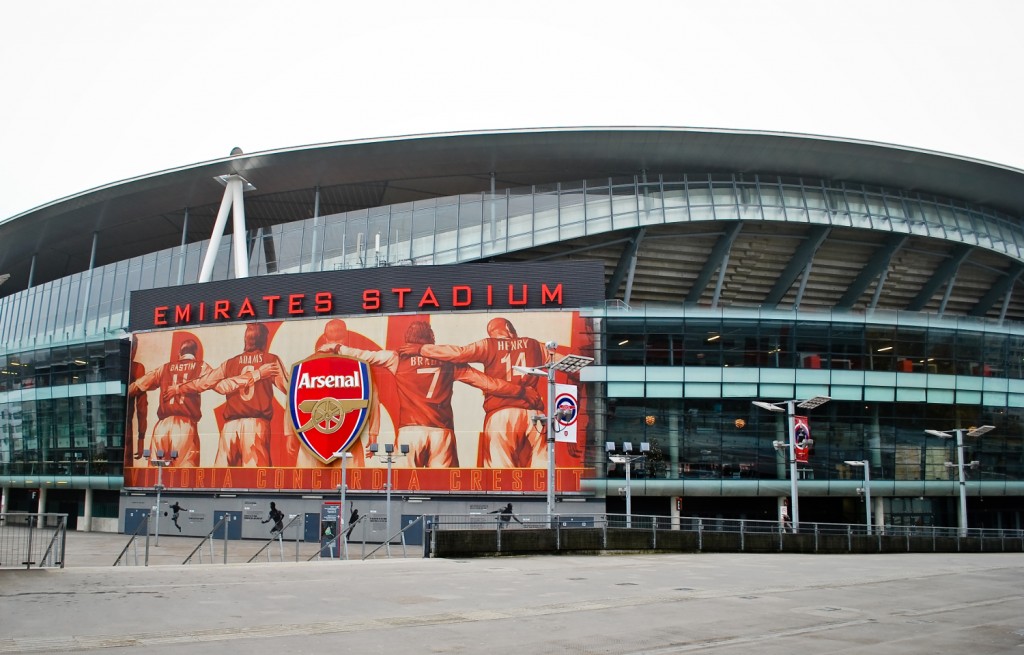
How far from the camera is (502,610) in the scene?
639 inches

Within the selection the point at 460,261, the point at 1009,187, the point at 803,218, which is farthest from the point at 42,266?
the point at 1009,187

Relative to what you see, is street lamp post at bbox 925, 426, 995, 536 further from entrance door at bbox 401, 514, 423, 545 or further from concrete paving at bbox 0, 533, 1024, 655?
entrance door at bbox 401, 514, 423, 545

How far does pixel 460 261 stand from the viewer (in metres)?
54.3

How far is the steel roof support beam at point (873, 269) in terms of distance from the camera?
57781 mm

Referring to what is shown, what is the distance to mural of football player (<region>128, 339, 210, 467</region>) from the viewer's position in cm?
5362

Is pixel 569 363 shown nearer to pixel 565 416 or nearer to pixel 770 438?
pixel 565 416

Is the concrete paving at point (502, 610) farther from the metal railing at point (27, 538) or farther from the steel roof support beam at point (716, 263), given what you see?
the steel roof support beam at point (716, 263)

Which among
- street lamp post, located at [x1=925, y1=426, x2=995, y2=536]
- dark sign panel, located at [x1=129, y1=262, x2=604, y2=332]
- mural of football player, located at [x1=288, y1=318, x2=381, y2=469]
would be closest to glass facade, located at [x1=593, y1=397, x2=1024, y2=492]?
street lamp post, located at [x1=925, y1=426, x2=995, y2=536]

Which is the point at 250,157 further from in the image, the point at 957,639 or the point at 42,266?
the point at 957,639

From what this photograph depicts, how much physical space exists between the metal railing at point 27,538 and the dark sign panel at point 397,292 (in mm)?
29895

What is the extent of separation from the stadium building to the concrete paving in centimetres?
2043

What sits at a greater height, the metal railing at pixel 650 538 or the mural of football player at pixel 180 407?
the mural of football player at pixel 180 407

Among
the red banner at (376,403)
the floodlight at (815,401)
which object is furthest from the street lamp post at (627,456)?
the floodlight at (815,401)

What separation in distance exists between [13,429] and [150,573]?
5102cm
